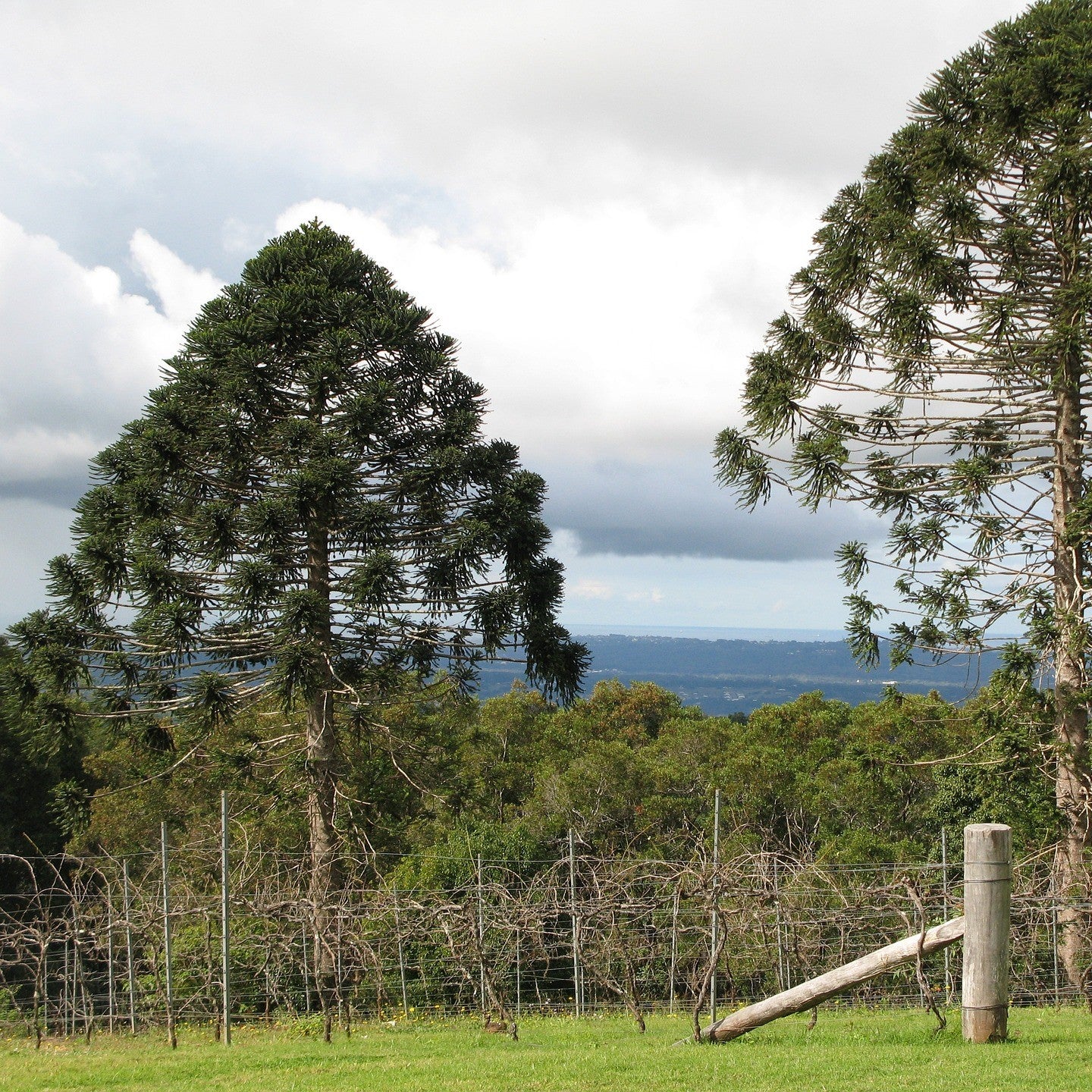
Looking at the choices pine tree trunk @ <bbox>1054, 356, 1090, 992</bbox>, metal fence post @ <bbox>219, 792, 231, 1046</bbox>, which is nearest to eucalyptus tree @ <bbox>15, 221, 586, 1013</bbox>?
metal fence post @ <bbox>219, 792, 231, 1046</bbox>

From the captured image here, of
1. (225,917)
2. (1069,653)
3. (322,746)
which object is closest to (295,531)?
(322,746)

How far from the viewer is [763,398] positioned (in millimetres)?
13289

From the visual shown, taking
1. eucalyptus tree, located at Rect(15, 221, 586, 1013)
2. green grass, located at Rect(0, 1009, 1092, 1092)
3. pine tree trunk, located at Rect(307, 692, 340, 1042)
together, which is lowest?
green grass, located at Rect(0, 1009, 1092, 1092)

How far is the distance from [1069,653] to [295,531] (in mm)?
Answer: 9166

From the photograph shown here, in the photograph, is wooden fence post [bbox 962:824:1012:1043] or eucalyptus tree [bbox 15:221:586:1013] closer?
wooden fence post [bbox 962:824:1012:1043]

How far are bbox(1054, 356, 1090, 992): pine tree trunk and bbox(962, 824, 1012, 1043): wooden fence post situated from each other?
214 inches

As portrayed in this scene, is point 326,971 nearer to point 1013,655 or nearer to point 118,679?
point 118,679

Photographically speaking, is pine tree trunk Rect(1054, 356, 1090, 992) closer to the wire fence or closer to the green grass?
the wire fence

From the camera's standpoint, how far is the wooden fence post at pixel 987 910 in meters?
5.93

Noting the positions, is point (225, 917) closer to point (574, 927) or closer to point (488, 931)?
point (488, 931)

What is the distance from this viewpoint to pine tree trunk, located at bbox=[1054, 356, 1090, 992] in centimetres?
1113

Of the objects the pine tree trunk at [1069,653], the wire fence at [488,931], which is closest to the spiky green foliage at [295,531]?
the wire fence at [488,931]

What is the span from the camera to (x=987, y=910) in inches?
233

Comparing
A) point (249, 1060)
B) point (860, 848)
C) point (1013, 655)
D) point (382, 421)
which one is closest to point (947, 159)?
point (1013, 655)
